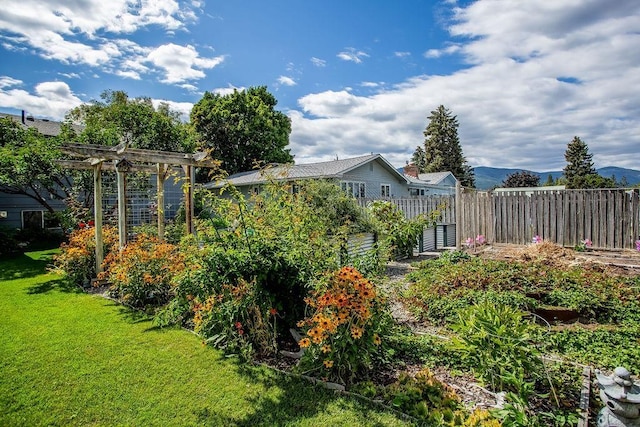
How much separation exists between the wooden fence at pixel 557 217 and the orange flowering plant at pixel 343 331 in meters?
7.68

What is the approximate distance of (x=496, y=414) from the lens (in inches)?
92.4

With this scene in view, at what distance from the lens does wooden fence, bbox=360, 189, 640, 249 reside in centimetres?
788

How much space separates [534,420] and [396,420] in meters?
0.94

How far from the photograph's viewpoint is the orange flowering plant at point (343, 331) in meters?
2.95

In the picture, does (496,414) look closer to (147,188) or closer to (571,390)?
(571,390)

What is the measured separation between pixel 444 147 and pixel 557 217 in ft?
112

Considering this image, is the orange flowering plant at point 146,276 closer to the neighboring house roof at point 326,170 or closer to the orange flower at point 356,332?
the orange flower at point 356,332

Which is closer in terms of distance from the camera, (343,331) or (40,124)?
(343,331)

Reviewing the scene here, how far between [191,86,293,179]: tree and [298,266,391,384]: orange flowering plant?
83.5ft

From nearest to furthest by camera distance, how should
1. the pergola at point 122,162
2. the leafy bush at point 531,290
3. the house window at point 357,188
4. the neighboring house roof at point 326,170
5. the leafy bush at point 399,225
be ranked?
the leafy bush at point 531,290
the pergola at point 122,162
the leafy bush at point 399,225
the neighboring house roof at point 326,170
the house window at point 357,188

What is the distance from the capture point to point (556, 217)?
8719mm

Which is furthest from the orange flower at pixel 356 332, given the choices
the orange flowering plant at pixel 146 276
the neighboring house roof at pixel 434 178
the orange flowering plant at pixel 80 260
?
the neighboring house roof at pixel 434 178

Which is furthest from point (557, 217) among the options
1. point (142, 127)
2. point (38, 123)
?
point (38, 123)

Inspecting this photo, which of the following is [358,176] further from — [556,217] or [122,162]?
[122,162]
